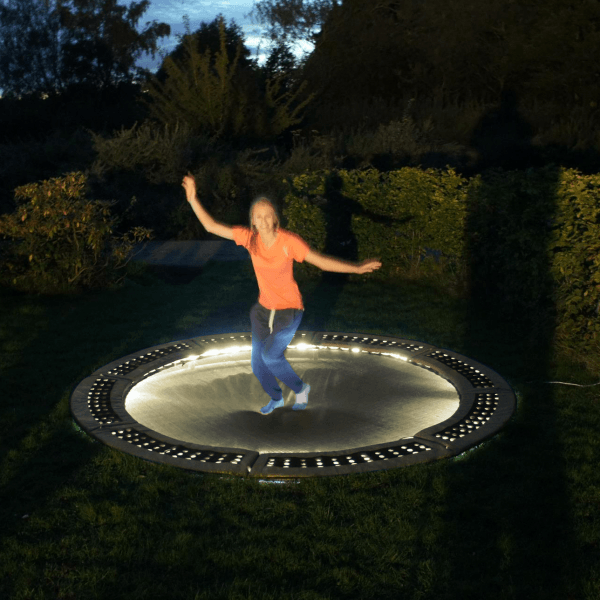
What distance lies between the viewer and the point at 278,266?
17.4 ft

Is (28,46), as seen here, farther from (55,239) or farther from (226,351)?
(226,351)

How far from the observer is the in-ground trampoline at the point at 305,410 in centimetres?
480

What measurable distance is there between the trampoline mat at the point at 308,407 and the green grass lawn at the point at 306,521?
1.81 ft

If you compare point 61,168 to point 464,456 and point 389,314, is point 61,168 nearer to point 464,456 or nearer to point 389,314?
point 389,314

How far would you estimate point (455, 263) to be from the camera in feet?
30.3

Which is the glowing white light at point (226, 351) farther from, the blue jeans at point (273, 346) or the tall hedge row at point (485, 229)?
the tall hedge row at point (485, 229)

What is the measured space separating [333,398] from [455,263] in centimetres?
390

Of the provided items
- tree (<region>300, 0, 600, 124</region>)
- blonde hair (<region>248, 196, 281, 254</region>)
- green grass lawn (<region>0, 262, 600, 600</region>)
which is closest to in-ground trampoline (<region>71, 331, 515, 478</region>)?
green grass lawn (<region>0, 262, 600, 600</region>)

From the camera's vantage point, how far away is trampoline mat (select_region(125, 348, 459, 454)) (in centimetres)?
518

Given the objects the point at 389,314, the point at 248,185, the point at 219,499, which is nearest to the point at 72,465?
the point at 219,499

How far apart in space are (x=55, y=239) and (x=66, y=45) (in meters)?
32.0

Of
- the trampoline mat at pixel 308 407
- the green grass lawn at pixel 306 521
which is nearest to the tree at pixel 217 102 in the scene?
the trampoline mat at pixel 308 407

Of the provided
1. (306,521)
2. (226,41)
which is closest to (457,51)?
(226,41)

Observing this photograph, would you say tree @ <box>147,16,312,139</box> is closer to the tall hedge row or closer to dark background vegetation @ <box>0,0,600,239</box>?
dark background vegetation @ <box>0,0,600,239</box>
